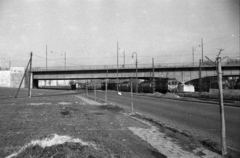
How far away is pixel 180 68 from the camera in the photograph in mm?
60000

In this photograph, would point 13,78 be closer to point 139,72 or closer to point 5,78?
point 5,78

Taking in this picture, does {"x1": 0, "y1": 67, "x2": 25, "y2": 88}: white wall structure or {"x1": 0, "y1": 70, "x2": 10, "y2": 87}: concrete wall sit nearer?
{"x1": 0, "y1": 67, "x2": 25, "y2": 88}: white wall structure

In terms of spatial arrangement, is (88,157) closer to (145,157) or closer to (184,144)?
(145,157)

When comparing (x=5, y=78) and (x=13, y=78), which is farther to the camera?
(x=5, y=78)

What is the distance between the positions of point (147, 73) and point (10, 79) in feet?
147

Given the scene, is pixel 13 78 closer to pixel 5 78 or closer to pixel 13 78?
pixel 13 78

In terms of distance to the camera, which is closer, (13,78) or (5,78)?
(13,78)

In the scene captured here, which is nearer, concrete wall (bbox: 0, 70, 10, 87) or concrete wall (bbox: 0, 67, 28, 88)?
concrete wall (bbox: 0, 67, 28, 88)

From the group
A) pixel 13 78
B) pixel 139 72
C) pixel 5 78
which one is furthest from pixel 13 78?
pixel 139 72

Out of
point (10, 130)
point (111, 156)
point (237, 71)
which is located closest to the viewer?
point (111, 156)

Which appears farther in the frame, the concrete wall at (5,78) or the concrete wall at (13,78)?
the concrete wall at (5,78)

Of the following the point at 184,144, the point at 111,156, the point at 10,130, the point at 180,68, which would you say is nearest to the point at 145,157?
the point at 111,156

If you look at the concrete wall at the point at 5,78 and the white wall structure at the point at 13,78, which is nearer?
the white wall structure at the point at 13,78

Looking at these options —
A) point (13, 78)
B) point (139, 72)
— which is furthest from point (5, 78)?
point (139, 72)
